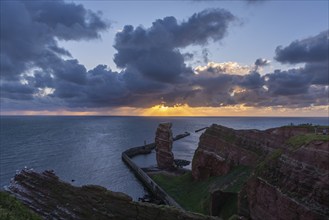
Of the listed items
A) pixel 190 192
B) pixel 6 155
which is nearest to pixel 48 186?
pixel 190 192

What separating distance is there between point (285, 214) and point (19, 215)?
2264cm

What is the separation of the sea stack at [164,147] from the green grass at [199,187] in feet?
52.6

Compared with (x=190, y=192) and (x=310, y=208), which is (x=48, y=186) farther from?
(x=190, y=192)

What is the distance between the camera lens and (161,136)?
309 ft

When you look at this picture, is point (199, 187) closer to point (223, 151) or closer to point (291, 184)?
point (223, 151)

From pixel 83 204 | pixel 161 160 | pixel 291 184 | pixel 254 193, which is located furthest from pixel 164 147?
pixel 83 204

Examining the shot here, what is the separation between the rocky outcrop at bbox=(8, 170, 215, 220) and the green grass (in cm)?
2634

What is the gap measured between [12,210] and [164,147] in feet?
251

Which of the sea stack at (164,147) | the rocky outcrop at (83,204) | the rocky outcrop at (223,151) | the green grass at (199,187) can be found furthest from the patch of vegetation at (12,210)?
the sea stack at (164,147)

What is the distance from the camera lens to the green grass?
50.6 meters

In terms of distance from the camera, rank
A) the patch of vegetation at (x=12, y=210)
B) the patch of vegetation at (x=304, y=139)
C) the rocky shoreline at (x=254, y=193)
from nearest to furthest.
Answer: the patch of vegetation at (x=12, y=210), the rocky shoreline at (x=254, y=193), the patch of vegetation at (x=304, y=139)

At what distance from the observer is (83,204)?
20.3 metres

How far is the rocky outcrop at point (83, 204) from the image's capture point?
19.7 m

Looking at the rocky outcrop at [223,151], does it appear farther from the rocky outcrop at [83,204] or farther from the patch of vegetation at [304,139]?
the rocky outcrop at [83,204]
